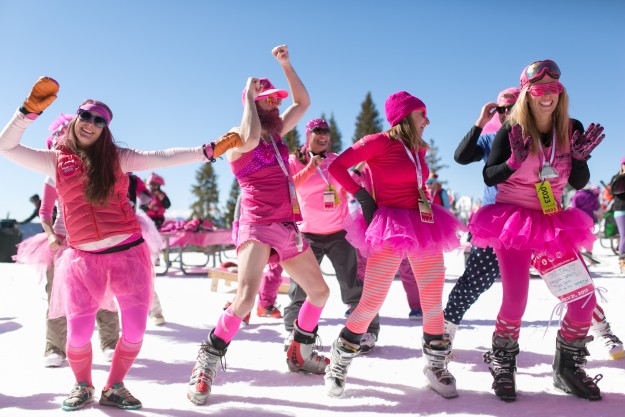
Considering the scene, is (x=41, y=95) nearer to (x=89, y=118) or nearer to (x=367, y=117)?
(x=89, y=118)

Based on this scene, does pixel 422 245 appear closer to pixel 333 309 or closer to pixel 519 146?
pixel 519 146

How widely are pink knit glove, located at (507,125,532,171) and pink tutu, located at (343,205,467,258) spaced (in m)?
0.61

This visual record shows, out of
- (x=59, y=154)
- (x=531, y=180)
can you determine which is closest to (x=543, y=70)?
(x=531, y=180)

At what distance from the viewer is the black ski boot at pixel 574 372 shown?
3.22m

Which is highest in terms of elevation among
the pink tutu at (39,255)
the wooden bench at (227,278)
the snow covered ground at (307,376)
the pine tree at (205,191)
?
the pink tutu at (39,255)

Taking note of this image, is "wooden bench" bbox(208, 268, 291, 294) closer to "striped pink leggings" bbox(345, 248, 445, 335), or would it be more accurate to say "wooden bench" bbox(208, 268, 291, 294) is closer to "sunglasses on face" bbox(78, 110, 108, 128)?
"striped pink leggings" bbox(345, 248, 445, 335)

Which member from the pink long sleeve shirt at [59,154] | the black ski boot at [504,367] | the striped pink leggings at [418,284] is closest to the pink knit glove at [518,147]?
the striped pink leggings at [418,284]

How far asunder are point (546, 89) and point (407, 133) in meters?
0.93

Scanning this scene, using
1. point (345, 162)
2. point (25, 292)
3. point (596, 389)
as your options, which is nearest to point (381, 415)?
point (596, 389)

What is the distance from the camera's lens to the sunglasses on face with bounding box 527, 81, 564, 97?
3299 millimetres

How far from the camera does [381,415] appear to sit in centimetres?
309

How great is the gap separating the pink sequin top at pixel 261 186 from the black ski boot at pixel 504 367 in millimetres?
1663

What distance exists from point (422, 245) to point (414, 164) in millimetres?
599

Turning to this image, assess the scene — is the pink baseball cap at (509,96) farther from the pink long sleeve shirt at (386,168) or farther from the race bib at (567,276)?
the race bib at (567,276)
